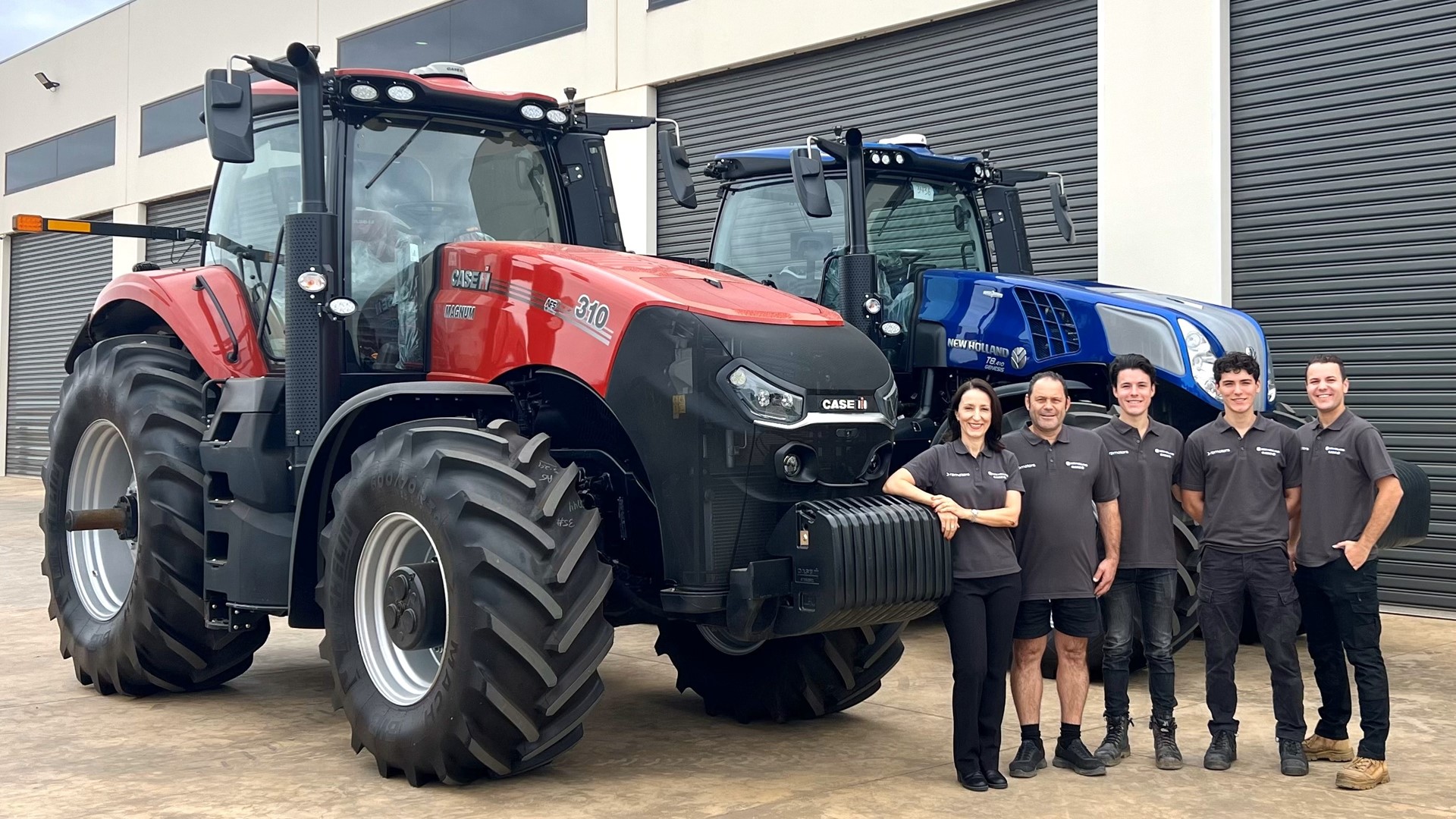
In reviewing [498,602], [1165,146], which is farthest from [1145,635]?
[1165,146]

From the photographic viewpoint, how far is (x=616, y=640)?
337 inches

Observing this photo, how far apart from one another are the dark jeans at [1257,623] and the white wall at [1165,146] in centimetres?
515

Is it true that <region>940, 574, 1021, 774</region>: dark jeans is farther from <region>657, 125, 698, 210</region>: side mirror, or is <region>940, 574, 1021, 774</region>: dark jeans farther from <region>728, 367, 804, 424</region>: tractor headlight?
<region>657, 125, 698, 210</region>: side mirror

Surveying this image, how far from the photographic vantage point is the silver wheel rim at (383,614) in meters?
5.19

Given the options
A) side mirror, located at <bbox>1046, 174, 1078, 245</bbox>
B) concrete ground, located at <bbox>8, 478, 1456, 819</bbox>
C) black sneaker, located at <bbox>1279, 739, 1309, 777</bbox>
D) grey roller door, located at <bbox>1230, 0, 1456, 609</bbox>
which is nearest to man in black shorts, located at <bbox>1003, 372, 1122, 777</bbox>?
concrete ground, located at <bbox>8, 478, 1456, 819</bbox>

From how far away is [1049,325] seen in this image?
8086 mm

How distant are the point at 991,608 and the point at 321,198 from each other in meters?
3.10

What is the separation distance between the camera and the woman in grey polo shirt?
5.05 m

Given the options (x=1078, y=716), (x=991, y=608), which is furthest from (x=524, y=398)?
(x=1078, y=716)

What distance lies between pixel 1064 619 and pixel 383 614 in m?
2.54

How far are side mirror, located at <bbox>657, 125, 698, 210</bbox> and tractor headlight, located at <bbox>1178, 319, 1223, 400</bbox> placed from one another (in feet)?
9.56

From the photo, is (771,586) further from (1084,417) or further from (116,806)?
(1084,417)

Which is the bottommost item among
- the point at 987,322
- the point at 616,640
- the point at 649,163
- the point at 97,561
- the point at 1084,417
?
the point at 616,640

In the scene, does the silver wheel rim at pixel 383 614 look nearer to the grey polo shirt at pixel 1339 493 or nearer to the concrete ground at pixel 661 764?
the concrete ground at pixel 661 764
